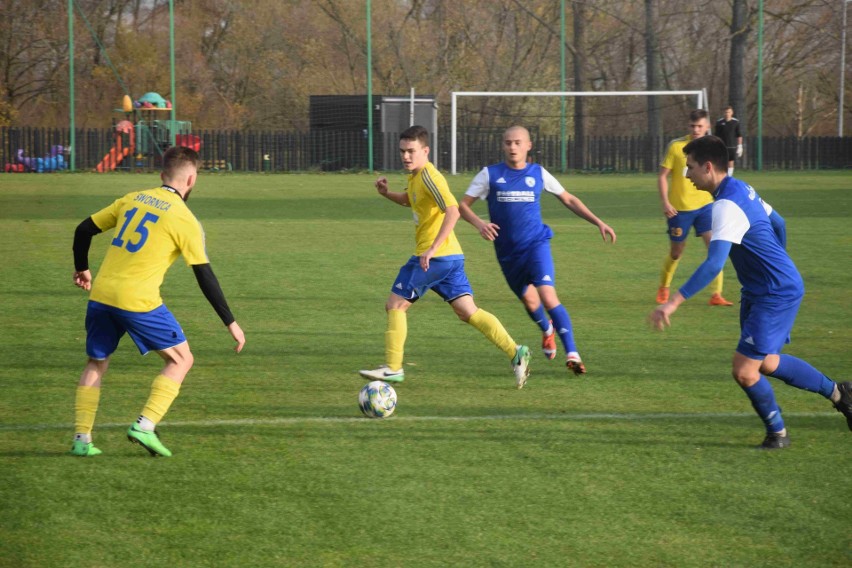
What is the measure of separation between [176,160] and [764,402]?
324 centimetres

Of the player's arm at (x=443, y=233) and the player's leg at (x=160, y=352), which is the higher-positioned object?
the player's arm at (x=443, y=233)

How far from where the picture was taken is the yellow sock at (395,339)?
292 inches

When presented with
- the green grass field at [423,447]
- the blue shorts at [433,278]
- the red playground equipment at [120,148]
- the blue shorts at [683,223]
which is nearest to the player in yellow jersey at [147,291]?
the green grass field at [423,447]

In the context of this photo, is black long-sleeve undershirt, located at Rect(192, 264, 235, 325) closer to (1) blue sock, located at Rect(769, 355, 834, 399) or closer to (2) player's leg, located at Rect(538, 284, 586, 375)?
(1) blue sock, located at Rect(769, 355, 834, 399)

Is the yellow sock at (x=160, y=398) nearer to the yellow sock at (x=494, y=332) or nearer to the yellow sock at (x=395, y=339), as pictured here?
the yellow sock at (x=395, y=339)

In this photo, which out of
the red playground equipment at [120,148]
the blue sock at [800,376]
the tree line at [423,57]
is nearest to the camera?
the blue sock at [800,376]

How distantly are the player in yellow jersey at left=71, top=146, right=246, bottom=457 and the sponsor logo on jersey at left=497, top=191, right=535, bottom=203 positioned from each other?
3.01 metres

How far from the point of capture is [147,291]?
552 cm

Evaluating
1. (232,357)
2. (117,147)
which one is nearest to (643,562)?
(232,357)

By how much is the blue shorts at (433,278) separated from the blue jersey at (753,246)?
7.29ft

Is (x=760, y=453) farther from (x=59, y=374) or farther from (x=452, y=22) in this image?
(x=452, y=22)

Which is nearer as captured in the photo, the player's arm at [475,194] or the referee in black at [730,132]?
the player's arm at [475,194]

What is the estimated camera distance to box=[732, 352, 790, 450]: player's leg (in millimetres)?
5672

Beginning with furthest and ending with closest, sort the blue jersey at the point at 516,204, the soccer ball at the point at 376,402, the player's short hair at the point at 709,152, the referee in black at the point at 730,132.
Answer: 1. the referee in black at the point at 730,132
2. the blue jersey at the point at 516,204
3. the soccer ball at the point at 376,402
4. the player's short hair at the point at 709,152
